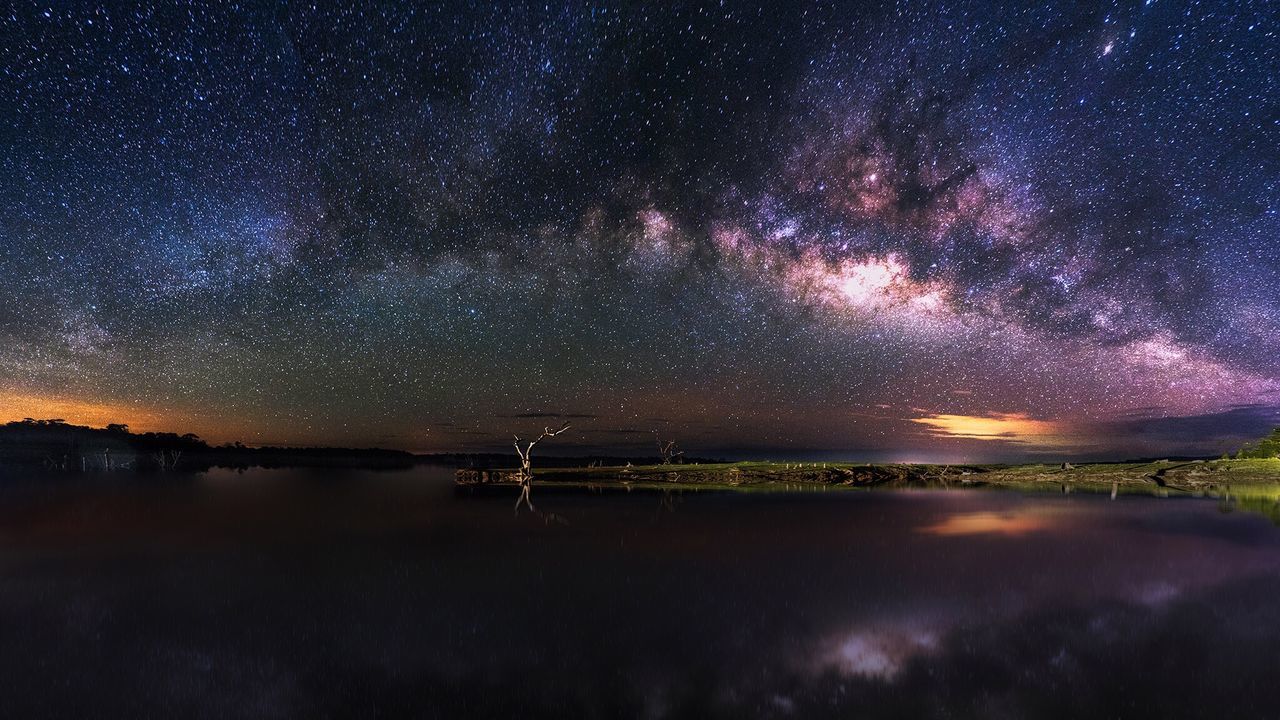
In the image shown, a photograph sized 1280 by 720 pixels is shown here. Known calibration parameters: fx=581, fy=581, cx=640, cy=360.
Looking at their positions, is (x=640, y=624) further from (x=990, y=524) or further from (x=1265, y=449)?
(x=1265, y=449)

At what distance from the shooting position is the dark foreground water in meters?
9.97

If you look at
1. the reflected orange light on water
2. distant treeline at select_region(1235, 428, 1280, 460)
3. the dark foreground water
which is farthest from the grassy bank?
the dark foreground water

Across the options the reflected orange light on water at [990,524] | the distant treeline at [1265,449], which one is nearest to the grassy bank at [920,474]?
the distant treeline at [1265,449]

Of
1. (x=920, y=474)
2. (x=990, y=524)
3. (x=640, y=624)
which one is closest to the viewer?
(x=640, y=624)

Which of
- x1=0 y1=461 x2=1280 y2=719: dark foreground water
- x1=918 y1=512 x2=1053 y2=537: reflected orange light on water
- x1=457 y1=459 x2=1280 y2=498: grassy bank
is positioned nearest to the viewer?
x1=0 y1=461 x2=1280 y2=719: dark foreground water

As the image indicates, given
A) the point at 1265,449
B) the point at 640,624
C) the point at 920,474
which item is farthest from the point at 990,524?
the point at 1265,449

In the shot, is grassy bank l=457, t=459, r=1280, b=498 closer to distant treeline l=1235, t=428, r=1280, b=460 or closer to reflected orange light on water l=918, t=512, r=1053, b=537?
distant treeline l=1235, t=428, r=1280, b=460

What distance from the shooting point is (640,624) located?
14.1 m

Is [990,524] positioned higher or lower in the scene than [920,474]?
higher

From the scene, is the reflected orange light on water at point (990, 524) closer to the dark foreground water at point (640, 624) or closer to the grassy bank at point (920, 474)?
the dark foreground water at point (640, 624)

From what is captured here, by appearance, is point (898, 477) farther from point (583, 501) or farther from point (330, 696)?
point (330, 696)

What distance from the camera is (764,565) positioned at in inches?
838

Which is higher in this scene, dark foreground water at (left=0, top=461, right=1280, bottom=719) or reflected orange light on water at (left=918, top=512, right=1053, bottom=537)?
dark foreground water at (left=0, top=461, right=1280, bottom=719)

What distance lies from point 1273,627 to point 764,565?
42.8 feet
